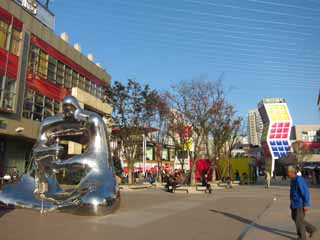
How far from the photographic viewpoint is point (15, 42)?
27.1m

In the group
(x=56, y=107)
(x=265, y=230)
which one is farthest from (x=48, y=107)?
(x=265, y=230)

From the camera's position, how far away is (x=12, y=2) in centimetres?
2634

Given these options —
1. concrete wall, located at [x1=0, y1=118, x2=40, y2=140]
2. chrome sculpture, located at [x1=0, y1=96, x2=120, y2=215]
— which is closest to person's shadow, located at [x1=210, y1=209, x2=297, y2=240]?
chrome sculpture, located at [x1=0, y1=96, x2=120, y2=215]

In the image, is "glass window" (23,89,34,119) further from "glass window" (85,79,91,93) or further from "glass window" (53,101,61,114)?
"glass window" (85,79,91,93)

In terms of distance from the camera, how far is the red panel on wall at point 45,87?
1141 inches

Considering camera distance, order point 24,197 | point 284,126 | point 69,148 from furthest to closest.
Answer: point 284,126 < point 69,148 < point 24,197

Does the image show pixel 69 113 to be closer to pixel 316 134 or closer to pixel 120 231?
pixel 120 231

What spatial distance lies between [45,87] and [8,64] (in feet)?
18.0

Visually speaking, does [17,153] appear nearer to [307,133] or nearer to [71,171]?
[71,171]

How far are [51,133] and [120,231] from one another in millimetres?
6204

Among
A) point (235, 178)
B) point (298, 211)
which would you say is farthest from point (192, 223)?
point (235, 178)

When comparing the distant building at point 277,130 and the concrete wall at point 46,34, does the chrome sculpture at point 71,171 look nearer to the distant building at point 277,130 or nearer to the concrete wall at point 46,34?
the concrete wall at point 46,34

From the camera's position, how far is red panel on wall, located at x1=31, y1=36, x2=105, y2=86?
2997 cm

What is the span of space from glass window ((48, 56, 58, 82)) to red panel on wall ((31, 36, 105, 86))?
0.49 metres
